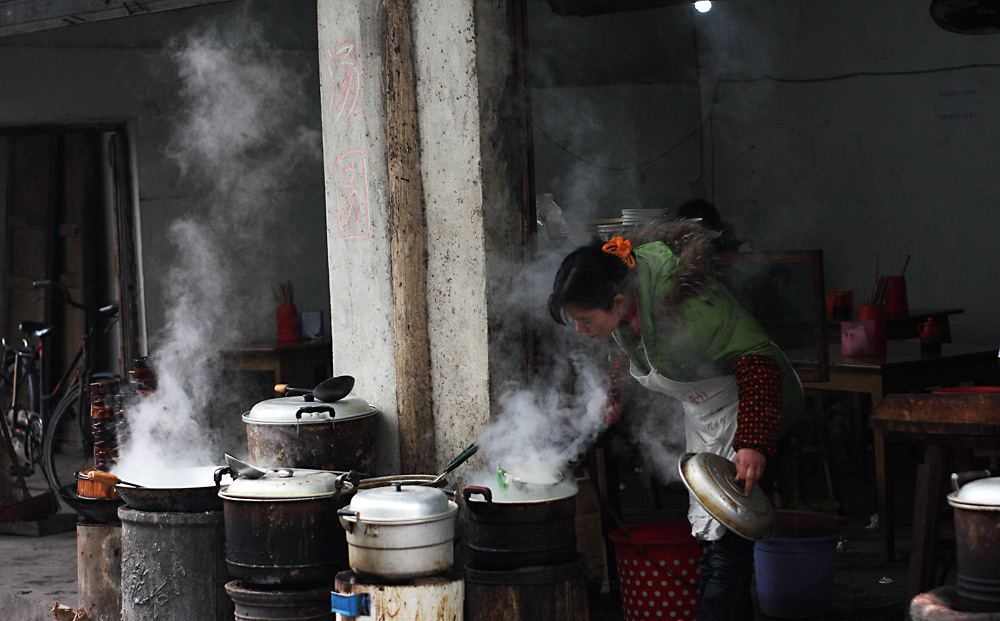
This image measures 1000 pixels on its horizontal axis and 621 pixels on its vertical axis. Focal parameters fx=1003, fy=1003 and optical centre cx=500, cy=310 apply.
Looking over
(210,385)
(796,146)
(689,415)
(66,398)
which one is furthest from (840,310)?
(66,398)

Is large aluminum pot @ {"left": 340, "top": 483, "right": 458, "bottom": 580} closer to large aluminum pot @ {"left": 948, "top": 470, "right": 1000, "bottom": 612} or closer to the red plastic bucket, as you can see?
the red plastic bucket

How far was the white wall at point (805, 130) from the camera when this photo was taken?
9.91 metres

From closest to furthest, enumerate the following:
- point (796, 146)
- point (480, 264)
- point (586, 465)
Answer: point (480, 264)
point (586, 465)
point (796, 146)

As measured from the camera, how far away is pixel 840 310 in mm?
8273

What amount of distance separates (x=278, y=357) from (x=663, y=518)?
319 cm

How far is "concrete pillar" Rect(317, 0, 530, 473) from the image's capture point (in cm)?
447

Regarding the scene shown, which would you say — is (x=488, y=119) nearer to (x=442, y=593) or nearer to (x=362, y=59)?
(x=362, y=59)

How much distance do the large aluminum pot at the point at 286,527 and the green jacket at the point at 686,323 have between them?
4.48ft

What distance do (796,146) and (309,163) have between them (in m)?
5.35

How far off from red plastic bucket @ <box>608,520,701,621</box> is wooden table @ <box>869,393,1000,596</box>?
89cm

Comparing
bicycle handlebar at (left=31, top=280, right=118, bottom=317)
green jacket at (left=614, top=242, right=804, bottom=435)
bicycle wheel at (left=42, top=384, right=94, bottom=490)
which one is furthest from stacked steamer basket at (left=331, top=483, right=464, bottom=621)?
bicycle handlebar at (left=31, top=280, right=118, bottom=317)

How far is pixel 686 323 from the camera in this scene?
12.5ft

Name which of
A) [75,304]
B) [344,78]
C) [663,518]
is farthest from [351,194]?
[75,304]

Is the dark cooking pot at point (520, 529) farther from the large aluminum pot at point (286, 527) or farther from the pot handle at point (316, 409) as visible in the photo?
the pot handle at point (316, 409)
